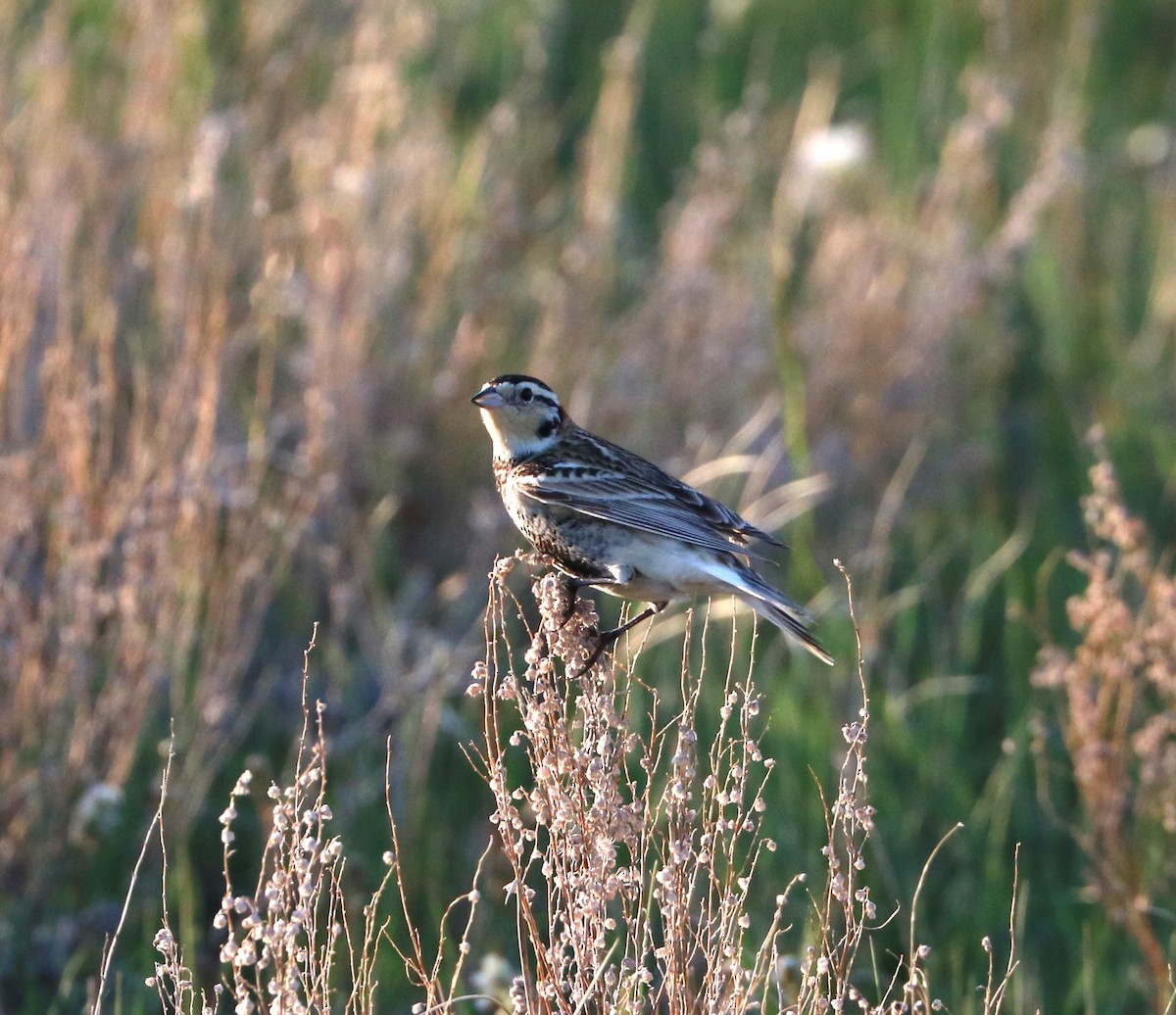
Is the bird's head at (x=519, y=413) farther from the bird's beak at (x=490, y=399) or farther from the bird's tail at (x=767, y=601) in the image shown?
the bird's tail at (x=767, y=601)

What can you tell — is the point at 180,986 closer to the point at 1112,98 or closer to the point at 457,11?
the point at 457,11

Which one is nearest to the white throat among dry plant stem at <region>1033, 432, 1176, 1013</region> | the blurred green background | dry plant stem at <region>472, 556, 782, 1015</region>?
the blurred green background

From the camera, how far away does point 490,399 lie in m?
4.11

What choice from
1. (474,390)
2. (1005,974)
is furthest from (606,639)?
(474,390)

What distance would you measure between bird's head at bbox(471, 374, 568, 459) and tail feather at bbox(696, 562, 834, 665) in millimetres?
643

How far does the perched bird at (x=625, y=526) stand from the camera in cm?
370

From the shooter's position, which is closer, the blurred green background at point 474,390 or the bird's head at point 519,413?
the bird's head at point 519,413

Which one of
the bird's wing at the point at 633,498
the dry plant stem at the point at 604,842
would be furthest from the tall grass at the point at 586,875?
the bird's wing at the point at 633,498

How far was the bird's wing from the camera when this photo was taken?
3.81 meters

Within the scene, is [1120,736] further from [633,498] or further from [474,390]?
[474,390]

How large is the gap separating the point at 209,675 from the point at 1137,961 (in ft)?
8.05

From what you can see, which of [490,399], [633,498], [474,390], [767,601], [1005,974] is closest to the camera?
[1005,974]

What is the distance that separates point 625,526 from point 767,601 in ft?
1.28

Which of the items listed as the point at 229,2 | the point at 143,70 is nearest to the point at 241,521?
the point at 143,70
